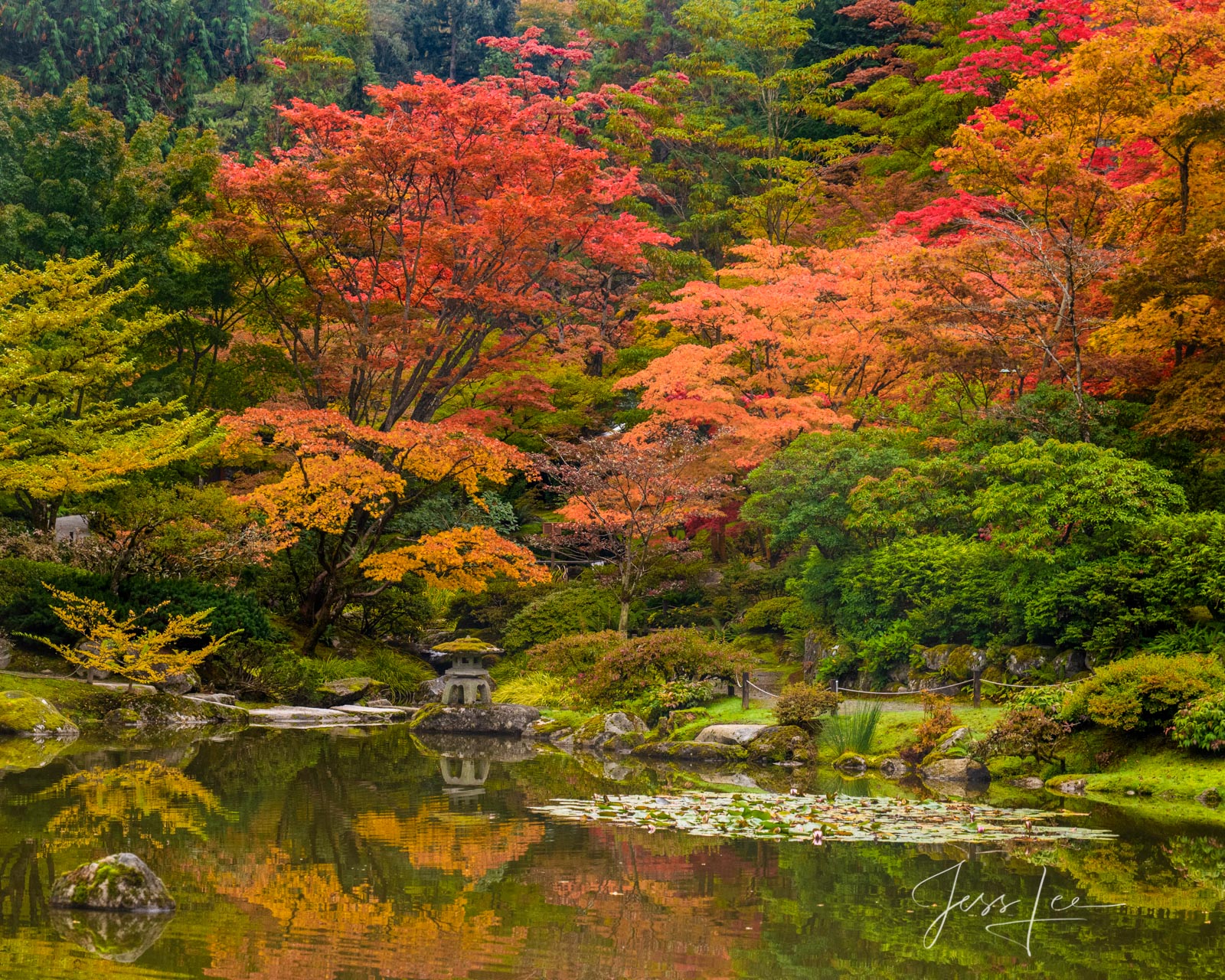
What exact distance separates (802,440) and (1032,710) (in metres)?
7.52

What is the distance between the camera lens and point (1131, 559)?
557 inches

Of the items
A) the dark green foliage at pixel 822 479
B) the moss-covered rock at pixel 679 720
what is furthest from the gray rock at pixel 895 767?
the dark green foliage at pixel 822 479

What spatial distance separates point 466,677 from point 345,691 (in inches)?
108

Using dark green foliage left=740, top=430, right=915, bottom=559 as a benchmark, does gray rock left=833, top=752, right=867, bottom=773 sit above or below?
below

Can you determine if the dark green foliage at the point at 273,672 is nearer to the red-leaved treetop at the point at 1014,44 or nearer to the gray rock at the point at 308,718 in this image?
the gray rock at the point at 308,718

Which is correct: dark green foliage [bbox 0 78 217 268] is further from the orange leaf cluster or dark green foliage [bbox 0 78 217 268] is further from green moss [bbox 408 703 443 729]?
green moss [bbox 408 703 443 729]

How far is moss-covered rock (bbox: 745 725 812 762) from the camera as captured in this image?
47.9ft

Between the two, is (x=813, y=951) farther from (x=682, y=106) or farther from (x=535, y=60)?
(x=535, y=60)

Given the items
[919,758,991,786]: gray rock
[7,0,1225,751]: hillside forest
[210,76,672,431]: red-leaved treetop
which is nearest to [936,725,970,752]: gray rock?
[919,758,991,786]: gray rock

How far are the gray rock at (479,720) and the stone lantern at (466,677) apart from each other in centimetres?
20

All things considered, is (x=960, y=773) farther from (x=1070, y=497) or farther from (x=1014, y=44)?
(x=1014, y=44)

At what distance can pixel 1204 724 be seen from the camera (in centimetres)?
1137

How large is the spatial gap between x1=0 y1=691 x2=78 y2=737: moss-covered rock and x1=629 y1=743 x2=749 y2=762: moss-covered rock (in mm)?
7600

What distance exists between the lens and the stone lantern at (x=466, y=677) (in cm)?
1828
